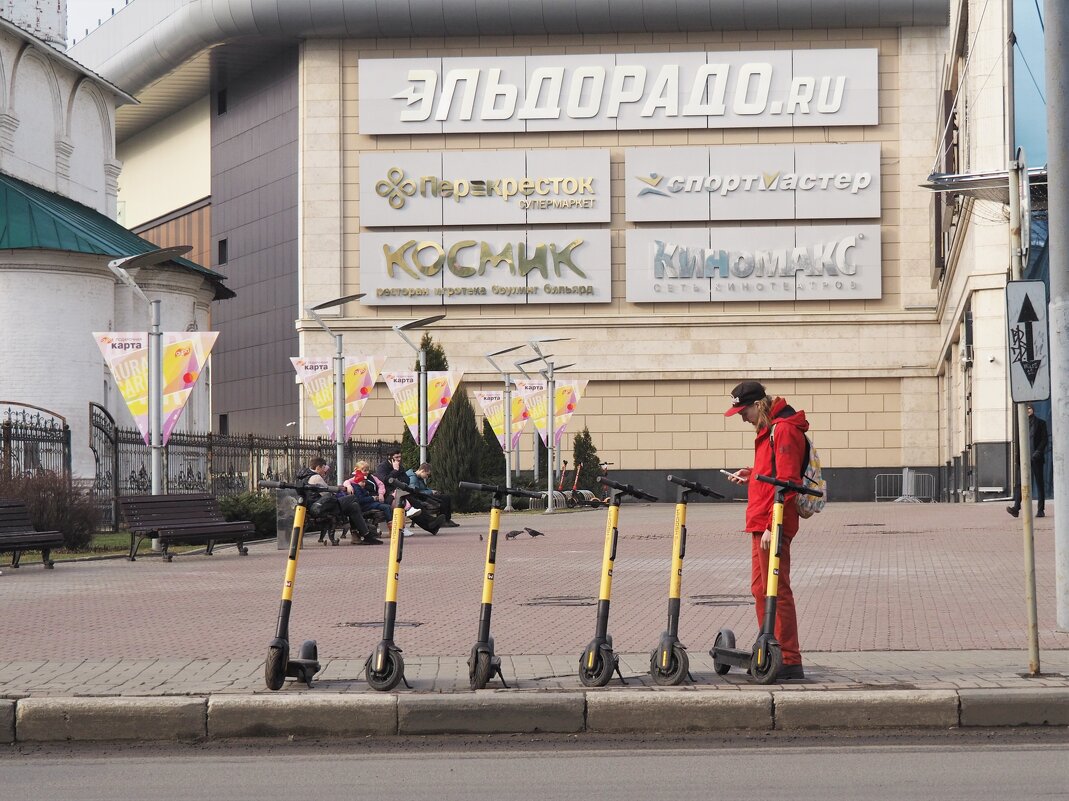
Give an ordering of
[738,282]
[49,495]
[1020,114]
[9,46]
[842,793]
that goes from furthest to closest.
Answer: [738,282]
[9,46]
[1020,114]
[49,495]
[842,793]

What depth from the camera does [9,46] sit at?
46.2 m

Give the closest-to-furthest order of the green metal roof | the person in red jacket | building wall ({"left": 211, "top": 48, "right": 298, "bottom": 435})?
the person in red jacket, the green metal roof, building wall ({"left": 211, "top": 48, "right": 298, "bottom": 435})

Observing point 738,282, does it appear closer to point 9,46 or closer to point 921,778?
point 9,46

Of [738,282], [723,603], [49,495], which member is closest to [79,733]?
[723,603]

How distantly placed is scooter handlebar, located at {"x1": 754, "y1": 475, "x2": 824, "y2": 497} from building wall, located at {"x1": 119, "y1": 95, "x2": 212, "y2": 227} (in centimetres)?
6636

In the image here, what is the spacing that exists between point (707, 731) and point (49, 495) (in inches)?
698

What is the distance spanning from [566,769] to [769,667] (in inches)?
73.4

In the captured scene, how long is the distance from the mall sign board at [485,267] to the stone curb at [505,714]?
179ft

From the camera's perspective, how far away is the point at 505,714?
27.9 ft

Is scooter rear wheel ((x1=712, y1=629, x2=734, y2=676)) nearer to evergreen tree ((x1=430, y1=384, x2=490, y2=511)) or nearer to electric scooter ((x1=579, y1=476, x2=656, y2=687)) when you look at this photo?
electric scooter ((x1=579, y1=476, x2=656, y2=687))

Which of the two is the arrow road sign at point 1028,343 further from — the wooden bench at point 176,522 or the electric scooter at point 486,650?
the wooden bench at point 176,522

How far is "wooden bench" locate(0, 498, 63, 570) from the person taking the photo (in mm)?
19469

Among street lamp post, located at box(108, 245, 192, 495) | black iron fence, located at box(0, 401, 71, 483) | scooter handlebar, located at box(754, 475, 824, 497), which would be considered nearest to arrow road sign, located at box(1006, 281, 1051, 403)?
scooter handlebar, located at box(754, 475, 824, 497)

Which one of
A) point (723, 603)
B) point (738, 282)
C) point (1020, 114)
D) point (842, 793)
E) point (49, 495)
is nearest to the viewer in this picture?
point (842, 793)
